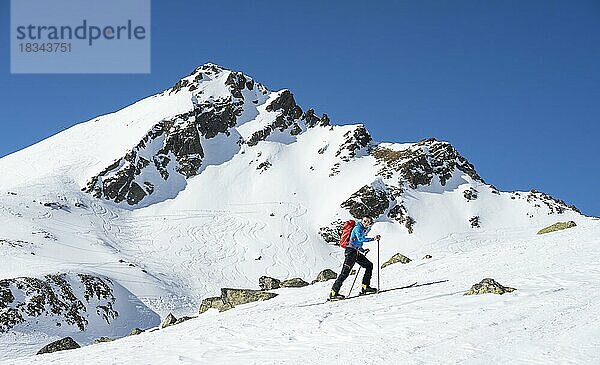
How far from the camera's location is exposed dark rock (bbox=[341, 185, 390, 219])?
Answer: 259ft

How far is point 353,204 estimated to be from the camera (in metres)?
79.7

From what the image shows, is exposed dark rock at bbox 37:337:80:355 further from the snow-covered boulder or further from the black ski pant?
the snow-covered boulder

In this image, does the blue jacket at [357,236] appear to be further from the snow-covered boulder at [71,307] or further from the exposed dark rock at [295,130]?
the exposed dark rock at [295,130]

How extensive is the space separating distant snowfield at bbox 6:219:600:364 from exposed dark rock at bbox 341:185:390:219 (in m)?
61.7

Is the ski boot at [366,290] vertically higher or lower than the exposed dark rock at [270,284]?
higher

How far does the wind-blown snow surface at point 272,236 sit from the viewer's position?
9.86 meters

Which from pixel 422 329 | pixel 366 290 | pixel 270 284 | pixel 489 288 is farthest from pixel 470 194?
pixel 422 329

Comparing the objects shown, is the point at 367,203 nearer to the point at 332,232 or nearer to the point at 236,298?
the point at 332,232

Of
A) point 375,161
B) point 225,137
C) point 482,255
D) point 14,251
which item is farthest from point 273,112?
point 482,255

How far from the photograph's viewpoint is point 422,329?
9891 mm

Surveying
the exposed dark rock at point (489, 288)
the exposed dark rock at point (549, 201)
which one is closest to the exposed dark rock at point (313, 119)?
the exposed dark rock at point (549, 201)

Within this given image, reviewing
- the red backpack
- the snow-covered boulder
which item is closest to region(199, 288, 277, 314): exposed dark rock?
the red backpack

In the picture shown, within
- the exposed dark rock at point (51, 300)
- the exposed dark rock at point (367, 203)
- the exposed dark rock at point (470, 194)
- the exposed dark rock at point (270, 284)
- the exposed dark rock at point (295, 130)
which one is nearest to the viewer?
the exposed dark rock at point (270, 284)

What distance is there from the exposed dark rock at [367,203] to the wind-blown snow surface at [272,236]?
367 mm
